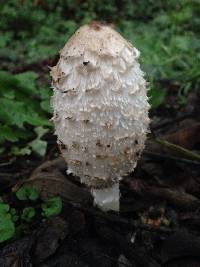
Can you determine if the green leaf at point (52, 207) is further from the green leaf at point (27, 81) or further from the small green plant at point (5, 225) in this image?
the green leaf at point (27, 81)

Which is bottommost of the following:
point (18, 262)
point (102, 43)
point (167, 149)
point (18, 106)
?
point (18, 262)

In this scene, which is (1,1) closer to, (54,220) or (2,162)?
(2,162)

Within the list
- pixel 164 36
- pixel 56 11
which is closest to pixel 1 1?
pixel 56 11

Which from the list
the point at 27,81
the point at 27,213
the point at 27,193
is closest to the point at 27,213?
the point at 27,213

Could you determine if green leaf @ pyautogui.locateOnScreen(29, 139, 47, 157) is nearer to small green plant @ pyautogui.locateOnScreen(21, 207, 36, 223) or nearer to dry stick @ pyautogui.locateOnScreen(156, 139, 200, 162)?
small green plant @ pyautogui.locateOnScreen(21, 207, 36, 223)

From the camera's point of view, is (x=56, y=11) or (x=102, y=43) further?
(x=56, y=11)

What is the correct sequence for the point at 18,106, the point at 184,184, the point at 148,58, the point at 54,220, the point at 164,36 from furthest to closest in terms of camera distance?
the point at 164,36, the point at 148,58, the point at 18,106, the point at 184,184, the point at 54,220

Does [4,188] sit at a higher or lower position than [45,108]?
lower
